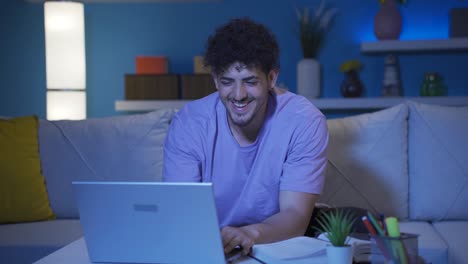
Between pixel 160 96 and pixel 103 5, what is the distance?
0.70 meters

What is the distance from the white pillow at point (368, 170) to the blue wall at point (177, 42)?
1.43 meters

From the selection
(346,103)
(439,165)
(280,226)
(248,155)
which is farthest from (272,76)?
(346,103)

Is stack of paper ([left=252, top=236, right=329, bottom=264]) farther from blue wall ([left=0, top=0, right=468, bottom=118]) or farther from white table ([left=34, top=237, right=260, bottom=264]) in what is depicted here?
blue wall ([left=0, top=0, right=468, bottom=118])

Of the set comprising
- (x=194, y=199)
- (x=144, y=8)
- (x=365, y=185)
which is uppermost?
(x=144, y=8)

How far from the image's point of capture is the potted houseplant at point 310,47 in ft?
12.4

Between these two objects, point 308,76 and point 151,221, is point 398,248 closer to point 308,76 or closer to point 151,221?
point 151,221

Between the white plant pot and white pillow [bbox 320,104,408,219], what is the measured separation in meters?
1.33

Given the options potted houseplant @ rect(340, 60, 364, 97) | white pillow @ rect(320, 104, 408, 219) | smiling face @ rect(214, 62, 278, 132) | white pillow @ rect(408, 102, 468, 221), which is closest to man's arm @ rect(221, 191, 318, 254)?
smiling face @ rect(214, 62, 278, 132)

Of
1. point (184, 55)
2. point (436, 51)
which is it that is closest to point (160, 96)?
point (184, 55)

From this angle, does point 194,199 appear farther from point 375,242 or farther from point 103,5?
point 103,5

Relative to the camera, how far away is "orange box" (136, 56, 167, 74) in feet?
12.7

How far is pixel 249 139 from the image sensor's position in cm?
186

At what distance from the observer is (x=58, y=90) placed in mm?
3547

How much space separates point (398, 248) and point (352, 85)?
2772 mm
